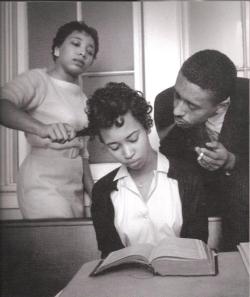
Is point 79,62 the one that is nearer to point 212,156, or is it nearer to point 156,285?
point 212,156

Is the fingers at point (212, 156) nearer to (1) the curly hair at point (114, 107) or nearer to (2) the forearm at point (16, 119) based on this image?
(1) the curly hair at point (114, 107)

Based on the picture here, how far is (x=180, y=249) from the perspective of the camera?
915 mm

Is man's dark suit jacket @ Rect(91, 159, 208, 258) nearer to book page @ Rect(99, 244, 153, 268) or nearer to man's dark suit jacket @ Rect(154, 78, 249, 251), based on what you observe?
man's dark suit jacket @ Rect(154, 78, 249, 251)

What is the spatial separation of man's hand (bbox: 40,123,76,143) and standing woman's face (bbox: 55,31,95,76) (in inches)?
6.2

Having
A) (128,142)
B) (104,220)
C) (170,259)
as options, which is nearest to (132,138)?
(128,142)

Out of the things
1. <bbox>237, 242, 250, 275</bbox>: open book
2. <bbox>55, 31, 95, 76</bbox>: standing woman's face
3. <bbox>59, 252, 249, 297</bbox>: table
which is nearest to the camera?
<bbox>59, 252, 249, 297</bbox>: table

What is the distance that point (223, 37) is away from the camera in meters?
1.15

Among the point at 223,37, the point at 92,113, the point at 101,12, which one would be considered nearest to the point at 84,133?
the point at 92,113

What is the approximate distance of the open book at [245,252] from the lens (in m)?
0.91

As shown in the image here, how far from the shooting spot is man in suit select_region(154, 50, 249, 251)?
43.8 inches

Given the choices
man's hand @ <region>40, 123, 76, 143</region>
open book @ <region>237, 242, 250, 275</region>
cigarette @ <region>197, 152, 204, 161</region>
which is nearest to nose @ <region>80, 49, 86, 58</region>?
man's hand @ <region>40, 123, 76, 143</region>

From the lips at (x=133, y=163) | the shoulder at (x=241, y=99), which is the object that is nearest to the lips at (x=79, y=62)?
the lips at (x=133, y=163)

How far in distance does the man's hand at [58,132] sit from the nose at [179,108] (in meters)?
0.29

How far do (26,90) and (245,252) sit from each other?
720 mm
